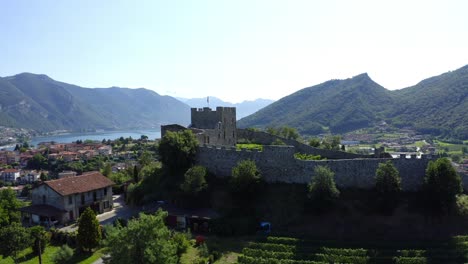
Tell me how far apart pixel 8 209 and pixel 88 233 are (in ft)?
51.3

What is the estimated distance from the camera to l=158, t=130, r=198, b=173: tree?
4003cm

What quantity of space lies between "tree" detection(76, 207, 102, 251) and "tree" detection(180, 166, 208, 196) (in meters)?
8.53

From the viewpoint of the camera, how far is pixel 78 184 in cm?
4184

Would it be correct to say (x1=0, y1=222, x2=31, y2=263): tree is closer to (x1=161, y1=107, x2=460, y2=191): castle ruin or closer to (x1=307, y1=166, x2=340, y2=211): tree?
(x1=161, y1=107, x2=460, y2=191): castle ruin

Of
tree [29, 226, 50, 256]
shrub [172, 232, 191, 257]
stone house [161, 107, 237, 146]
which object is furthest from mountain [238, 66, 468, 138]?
tree [29, 226, 50, 256]

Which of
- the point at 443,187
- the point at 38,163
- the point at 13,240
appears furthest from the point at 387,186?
the point at 38,163

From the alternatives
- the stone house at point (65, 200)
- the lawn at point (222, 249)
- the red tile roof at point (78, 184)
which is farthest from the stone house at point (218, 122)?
the lawn at point (222, 249)

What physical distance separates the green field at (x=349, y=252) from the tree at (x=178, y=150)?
1416 centimetres

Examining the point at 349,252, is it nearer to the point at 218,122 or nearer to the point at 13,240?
the point at 13,240

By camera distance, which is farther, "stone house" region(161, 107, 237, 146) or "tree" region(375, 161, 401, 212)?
"stone house" region(161, 107, 237, 146)

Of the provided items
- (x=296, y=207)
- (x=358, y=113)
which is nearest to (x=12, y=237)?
(x=296, y=207)

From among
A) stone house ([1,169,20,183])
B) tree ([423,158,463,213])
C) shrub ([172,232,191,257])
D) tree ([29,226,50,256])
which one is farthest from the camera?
stone house ([1,169,20,183])

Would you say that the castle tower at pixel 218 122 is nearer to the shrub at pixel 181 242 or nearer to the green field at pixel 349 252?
the shrub at pixel 181 242

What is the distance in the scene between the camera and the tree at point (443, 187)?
3055cm
